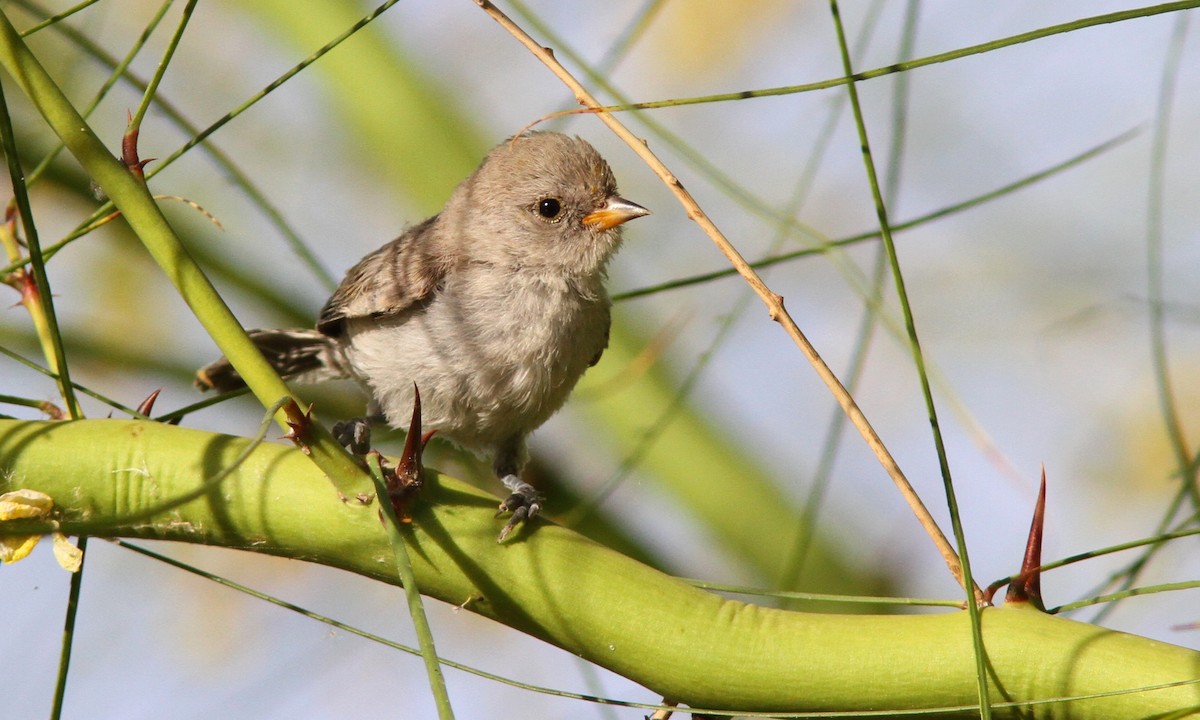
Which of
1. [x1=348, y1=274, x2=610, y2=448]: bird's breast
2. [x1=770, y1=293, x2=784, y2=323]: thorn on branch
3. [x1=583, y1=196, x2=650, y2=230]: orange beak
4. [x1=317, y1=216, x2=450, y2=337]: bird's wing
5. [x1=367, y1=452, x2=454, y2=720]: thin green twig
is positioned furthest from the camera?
[x1=583, y1=196, x2=650, y2=230]: orange beak

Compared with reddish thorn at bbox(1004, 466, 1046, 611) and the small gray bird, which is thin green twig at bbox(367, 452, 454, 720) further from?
the small gray bird

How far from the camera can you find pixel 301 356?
416cm

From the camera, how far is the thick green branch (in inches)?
66.6

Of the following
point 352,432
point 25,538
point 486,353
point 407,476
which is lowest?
point 25,538

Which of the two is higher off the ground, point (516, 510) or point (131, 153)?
point (131, 153)

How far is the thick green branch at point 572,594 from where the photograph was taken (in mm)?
1692

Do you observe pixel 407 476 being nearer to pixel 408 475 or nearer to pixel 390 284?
pixel 408 475

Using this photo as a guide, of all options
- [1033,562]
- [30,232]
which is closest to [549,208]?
[30,232]

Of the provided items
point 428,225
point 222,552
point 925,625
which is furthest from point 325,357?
point 925,625

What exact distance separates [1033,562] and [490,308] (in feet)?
7.05

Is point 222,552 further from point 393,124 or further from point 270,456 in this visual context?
point 270,456

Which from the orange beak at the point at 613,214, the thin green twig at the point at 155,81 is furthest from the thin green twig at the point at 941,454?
the orange beak at the point at 613,214

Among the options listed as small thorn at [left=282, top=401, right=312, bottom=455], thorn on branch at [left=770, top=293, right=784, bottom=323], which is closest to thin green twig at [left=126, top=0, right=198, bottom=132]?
small thorn at [left=282, top=401, right=312, bottom=455]

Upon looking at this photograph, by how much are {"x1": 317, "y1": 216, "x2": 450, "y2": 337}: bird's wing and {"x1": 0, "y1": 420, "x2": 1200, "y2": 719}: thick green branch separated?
1.73m
